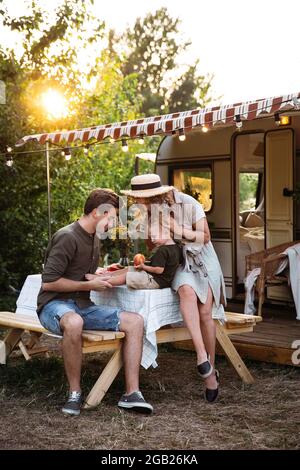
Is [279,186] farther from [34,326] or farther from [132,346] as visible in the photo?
[132,346]

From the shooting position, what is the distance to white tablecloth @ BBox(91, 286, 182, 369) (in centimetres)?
502

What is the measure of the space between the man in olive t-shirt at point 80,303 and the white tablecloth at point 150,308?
0.10m

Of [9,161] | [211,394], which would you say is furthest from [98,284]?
[9,161]

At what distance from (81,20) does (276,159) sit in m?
3.83

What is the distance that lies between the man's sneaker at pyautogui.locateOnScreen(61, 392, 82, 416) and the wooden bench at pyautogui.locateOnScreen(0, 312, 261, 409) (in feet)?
0.33

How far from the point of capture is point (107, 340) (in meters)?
4.87

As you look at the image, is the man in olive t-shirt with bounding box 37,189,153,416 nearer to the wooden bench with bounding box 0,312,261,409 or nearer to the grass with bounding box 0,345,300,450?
the wooden bench with bounding box 0,312,261,409

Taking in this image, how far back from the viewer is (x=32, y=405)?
510cm

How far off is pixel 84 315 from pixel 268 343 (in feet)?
6.30

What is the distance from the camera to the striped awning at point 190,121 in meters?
5.80

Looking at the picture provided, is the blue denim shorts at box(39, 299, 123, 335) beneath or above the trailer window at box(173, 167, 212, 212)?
beneath

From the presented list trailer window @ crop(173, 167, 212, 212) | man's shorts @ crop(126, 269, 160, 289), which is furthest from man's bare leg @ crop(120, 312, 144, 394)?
trailer window @ crop(173, 167, 212, 212)

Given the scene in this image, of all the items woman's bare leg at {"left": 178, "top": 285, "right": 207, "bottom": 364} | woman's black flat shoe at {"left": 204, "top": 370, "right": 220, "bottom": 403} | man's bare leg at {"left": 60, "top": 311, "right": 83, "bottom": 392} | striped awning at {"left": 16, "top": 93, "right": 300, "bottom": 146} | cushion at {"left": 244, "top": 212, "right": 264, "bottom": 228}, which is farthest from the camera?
cushion at {"left": 244, "top": 212, "right": 264, "bottom": 228}
